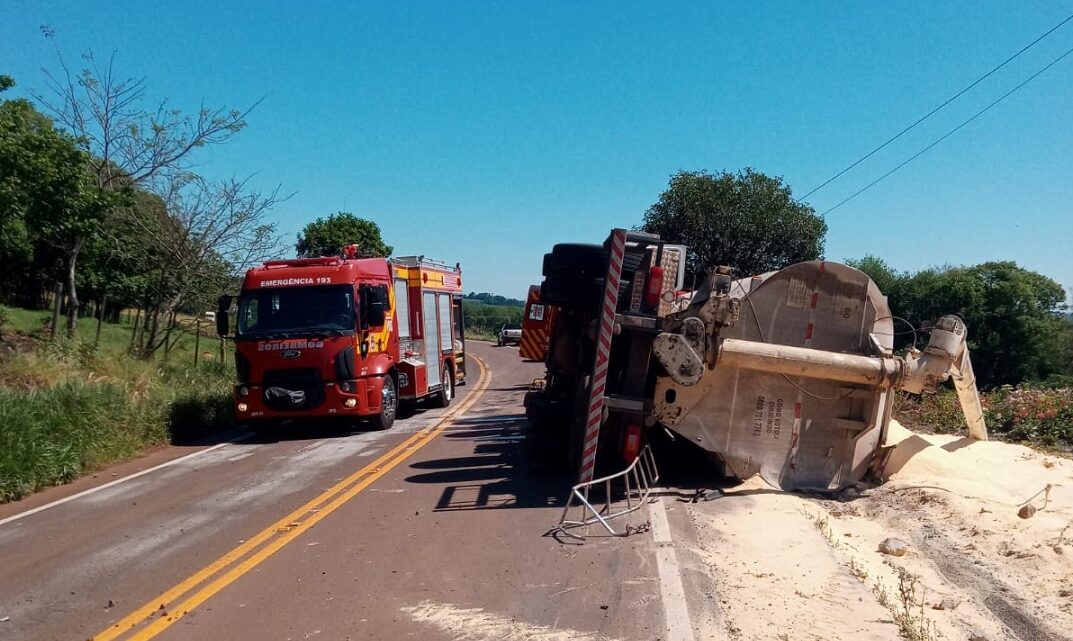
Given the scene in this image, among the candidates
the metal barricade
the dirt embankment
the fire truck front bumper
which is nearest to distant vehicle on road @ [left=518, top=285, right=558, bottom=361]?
the fire truck front bumper

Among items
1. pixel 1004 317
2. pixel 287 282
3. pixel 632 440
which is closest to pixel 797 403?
pixel 632 440

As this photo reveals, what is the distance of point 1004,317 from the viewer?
1113 inches

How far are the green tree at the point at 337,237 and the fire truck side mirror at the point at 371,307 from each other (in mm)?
20837

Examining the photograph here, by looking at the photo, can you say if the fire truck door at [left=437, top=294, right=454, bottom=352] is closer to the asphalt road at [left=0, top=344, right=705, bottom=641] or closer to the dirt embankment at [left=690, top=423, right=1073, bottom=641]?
the asphalt road at [left=0, top=344, right=705, bottom=641]

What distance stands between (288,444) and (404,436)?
186cm

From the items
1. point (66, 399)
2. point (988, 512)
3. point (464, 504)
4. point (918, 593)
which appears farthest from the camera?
point (66, 399)

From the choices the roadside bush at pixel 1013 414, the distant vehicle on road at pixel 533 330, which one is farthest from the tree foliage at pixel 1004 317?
the roadside bush at pixel 1013 414

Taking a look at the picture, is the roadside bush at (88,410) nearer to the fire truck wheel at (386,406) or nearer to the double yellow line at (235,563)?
the fire truck wheel at (386,406)

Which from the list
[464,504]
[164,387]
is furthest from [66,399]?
[464,504]

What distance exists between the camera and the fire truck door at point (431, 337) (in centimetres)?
1798

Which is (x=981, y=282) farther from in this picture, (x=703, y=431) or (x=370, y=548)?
(x=370, y=548)

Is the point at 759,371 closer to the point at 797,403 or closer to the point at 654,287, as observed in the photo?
the point at 797,403

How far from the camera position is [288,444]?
13.8 metres

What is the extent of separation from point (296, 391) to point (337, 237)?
76.5 feet
